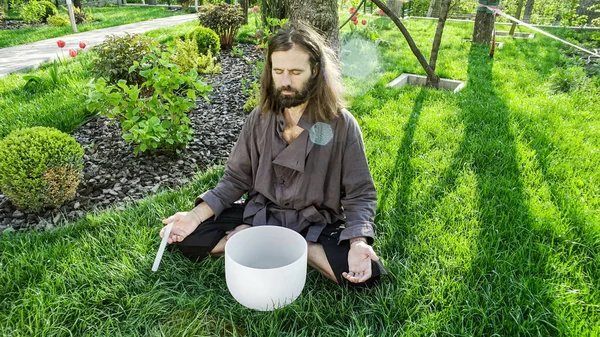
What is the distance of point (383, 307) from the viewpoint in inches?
65.4


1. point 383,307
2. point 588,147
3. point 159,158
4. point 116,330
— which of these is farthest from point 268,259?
point 588,147

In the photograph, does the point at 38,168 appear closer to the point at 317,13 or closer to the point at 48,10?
the point at 317,13

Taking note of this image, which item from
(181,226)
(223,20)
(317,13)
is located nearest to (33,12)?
(223,20)

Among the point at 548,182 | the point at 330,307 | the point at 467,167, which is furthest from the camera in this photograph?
the point at 467,167

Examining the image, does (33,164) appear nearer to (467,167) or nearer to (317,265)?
(317,265)

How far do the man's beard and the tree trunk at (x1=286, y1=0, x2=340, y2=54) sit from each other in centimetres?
168

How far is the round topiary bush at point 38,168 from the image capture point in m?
2.27

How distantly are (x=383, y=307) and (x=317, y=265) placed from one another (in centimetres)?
37

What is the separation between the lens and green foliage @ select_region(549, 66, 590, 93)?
4516 millimetres

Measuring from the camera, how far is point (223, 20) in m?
6.51

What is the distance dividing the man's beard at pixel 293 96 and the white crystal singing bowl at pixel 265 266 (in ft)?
1.98

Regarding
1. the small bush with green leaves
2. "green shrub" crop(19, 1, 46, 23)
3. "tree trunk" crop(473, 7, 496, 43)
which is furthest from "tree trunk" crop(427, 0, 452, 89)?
"green shrub" crop(19, 1, 46, 23)

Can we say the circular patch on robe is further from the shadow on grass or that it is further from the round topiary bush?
the round topiary bush

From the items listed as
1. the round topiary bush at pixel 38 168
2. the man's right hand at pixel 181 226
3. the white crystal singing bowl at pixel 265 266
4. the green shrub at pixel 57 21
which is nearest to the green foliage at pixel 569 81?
the white crystal singing bowl at pixel 265 266
